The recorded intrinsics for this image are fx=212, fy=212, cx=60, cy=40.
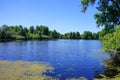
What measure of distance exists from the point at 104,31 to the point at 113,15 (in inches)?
138

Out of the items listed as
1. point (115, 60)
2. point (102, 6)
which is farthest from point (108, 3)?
point (115, 60)

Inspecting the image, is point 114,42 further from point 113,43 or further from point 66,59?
point 66,59

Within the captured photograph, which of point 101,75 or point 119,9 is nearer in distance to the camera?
point 101,75

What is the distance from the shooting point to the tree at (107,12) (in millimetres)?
31913

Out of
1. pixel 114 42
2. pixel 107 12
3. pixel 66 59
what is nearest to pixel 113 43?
pixel 114 42

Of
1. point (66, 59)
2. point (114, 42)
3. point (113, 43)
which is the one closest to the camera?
point (114, 42)

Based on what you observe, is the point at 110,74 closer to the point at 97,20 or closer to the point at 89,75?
the point at 89,75

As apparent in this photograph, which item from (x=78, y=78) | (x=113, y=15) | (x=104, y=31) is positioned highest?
(x=113, y=15)

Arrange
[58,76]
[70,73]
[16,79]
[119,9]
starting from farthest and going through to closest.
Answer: [119,9], [70,73], [58,76], [16,79]

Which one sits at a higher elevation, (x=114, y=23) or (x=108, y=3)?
(x=108, y=3)

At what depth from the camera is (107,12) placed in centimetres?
3375

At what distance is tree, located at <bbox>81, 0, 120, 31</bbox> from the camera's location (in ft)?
105

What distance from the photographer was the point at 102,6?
32.8 meters

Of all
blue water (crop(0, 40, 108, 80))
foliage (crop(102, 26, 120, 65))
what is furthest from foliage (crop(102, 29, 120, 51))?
blue water (crop(0, 40, 108, 80))
